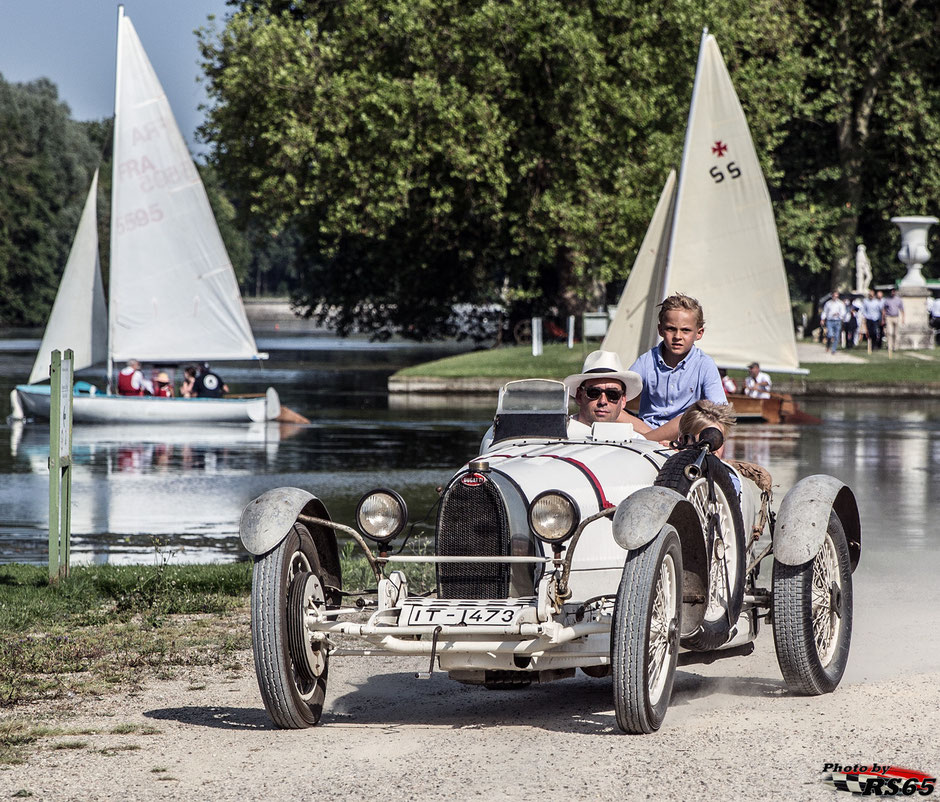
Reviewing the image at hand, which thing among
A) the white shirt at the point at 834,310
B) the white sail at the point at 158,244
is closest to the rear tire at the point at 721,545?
the white sail at the point at 158,244

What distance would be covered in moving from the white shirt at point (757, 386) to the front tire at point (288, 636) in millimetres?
21346

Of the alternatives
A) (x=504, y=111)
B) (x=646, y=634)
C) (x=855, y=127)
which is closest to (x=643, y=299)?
(x=646, y=634)

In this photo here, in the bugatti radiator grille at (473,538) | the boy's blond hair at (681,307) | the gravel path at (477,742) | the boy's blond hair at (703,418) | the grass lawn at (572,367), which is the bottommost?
the gravel path at (477,742)

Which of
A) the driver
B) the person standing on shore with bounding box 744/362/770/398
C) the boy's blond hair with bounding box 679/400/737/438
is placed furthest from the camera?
the person standing on shore with bounding box 744/362/770/398

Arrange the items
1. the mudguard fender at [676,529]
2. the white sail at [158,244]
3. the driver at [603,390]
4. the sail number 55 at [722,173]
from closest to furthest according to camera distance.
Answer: the mudguard fender at [676,529] → the driver at [603,390] → the sail number 55 at [722,173] → the white sail at [158,244]

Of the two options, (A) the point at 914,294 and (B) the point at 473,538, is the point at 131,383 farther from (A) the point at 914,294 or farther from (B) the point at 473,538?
(B) the point at 473,538

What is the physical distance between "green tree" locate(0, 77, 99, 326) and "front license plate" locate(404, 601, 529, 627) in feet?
288

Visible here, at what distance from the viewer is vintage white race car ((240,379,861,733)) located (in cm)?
602

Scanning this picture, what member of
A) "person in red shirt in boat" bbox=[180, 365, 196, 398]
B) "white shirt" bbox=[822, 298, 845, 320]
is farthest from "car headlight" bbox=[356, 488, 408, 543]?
"white shirt" bbox=[822, 298, 845, 320]

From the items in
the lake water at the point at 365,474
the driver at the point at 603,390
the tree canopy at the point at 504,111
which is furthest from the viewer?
the tree canopy at the point at 504,111

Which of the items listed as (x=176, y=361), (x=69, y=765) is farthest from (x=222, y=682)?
(x=176, y=361)

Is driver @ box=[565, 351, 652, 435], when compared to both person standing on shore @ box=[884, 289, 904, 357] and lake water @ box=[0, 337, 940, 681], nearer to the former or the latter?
lake water @ box=[0, 337, 940, 681]

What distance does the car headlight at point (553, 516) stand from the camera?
6.09 metres

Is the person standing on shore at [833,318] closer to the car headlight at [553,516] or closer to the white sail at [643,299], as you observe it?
the white sail at [643,299]
